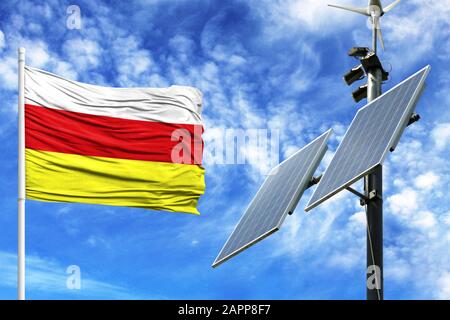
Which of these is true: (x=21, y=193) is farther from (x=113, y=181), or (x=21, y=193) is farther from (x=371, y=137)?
(x=371, y=137)

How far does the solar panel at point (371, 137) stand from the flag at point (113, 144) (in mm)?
5226

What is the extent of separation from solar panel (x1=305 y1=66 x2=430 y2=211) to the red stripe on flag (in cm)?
537

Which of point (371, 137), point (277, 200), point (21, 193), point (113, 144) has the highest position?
point (113, 144)

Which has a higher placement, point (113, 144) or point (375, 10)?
point (375, 10)

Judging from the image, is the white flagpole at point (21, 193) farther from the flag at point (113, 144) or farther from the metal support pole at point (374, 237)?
the metal support pole at point (374, 237)

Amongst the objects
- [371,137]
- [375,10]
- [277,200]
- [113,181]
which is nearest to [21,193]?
[113,181]

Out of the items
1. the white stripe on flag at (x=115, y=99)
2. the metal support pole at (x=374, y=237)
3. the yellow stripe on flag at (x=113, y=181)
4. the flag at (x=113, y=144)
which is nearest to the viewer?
the metal support pole at (x=374, y=237)

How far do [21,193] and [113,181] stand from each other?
9.30 ft

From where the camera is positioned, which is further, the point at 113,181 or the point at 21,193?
the point at 113,181

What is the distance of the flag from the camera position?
54.6 ft

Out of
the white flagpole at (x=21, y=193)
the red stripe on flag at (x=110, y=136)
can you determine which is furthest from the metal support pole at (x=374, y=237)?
the white flagpole at (x=21, y=193)

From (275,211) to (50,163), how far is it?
16.9 ft

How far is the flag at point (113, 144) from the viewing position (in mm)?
16641

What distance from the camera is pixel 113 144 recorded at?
18031 millimetres
